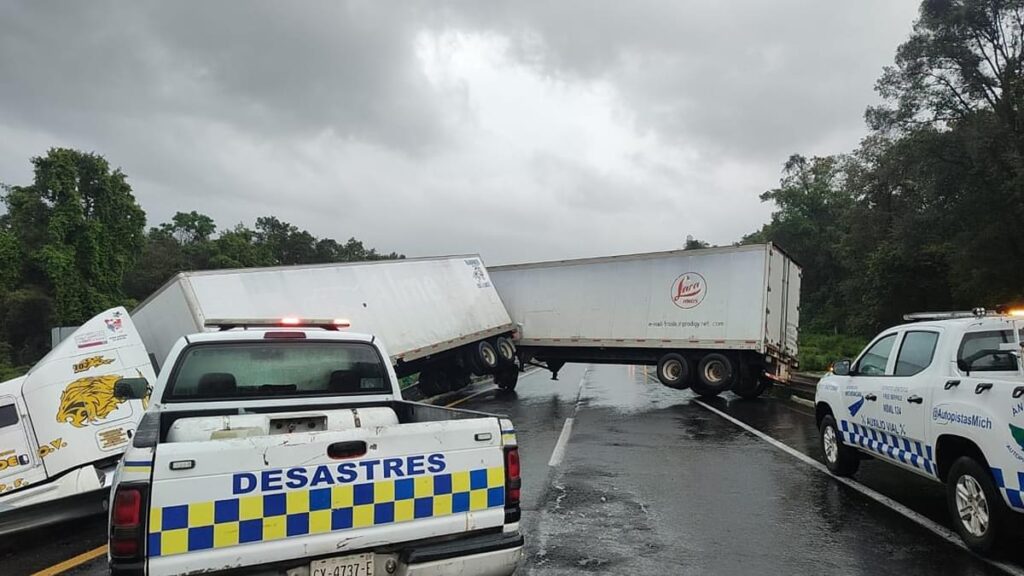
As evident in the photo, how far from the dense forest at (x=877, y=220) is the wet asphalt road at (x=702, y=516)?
15.8 metres

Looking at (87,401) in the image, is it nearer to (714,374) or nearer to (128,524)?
Result: (128,524)

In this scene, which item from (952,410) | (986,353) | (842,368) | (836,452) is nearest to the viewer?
(952,410)

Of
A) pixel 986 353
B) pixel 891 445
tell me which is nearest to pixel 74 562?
pixel 891 445

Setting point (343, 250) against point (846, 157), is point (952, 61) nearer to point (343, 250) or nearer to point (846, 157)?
point (846, 157)

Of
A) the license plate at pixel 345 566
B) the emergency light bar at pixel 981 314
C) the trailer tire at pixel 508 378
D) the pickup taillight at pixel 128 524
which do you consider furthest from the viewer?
the trailer tire at pixel 508 378

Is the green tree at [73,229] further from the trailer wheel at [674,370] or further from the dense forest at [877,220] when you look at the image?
the trailer wheel at [674,370]

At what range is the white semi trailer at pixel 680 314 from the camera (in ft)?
51.9

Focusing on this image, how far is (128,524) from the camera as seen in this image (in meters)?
2.89

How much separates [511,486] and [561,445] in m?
6.54

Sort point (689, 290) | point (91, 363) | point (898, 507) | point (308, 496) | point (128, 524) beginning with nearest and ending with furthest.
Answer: point (128, 524) → point (308, 496) → point (898, 507) → point (91, 363) → point (689, 290)

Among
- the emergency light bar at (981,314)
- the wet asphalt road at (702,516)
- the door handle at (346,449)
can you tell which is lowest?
the wet asphalt road at (702,516)

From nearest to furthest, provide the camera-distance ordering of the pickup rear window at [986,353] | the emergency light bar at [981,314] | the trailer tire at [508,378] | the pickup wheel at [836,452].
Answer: the pickup rear window at [986,353] < the emergency light bar at [981,314] < the pickup wheel at [836,452] < the trailer tire at [508,378]

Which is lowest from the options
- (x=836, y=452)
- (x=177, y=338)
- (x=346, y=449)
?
(x=836, y=452)

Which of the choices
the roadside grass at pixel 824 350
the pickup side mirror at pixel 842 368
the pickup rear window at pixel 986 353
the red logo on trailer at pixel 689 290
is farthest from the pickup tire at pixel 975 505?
the roadside grass at pixel 824 350
